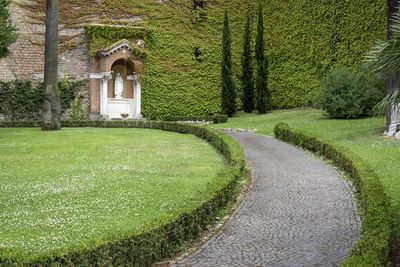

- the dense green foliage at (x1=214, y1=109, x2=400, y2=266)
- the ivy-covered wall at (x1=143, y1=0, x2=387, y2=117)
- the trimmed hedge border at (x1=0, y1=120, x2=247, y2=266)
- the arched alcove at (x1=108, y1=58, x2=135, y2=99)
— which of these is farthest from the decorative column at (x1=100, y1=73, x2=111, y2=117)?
the trimmed hedge border at (x1=0, y1=120, x2=247, y2=266)

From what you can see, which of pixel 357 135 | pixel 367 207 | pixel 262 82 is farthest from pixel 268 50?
pixel 367 207

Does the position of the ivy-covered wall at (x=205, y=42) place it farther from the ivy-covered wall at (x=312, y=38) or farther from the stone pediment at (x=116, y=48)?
the stone pediment at (x=116, y=48)

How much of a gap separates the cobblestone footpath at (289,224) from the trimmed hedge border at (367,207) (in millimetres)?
376

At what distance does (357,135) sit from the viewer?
60.2 feet

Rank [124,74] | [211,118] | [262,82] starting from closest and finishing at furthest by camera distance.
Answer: [211,118], [262,82], [124,74]

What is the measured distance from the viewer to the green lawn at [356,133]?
11.2 m

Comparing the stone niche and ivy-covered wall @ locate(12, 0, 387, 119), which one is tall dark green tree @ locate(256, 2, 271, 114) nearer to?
ivy-covered wall @ locate(12, 0, 387, 119)

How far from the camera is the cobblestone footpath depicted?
6.69 m

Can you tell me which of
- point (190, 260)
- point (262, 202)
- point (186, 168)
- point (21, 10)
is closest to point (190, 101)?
point (21, 10)

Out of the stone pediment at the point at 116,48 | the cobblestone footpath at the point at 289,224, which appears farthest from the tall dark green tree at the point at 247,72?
the cobblestone footpath at the point at 289,224

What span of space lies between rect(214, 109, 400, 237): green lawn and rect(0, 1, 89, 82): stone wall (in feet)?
35.2

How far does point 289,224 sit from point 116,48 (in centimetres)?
2552

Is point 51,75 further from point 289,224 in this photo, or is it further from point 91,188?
point 289,224

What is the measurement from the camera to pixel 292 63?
33.2 metres
